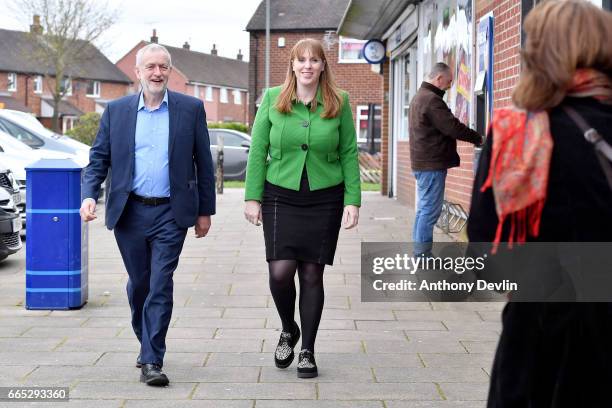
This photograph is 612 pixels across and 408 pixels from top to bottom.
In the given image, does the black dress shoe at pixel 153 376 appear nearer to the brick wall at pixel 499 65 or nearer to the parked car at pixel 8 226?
the brick wall at pixel 499 65

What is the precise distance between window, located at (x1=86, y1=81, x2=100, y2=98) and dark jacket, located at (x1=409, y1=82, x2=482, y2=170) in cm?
7339

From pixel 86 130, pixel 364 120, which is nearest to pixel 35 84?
pixel 364 120

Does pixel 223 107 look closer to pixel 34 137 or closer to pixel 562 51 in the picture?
pixel 34 137

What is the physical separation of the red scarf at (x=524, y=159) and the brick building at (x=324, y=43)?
A: 40.7 metres

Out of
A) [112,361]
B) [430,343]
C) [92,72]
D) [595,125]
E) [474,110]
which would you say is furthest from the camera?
[92,72]

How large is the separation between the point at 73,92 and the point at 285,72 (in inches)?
1434

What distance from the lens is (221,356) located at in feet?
20.7

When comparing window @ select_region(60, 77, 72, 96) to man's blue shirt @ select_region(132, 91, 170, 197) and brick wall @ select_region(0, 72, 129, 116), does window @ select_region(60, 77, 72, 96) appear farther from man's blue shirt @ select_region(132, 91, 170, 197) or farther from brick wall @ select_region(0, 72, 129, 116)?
man's blue shirt @ select_region(132, 91, 170, 197)

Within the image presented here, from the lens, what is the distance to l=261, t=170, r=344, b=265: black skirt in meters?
5.72

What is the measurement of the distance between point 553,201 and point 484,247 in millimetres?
247

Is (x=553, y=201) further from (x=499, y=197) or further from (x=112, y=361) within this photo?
(x=112, y=361)

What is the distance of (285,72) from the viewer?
46031 mm

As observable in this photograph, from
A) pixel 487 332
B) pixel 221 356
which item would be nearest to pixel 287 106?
pixel 221 356

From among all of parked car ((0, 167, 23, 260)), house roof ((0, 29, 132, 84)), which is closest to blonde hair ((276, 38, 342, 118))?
parked car ((0, 167, 23, 260))
